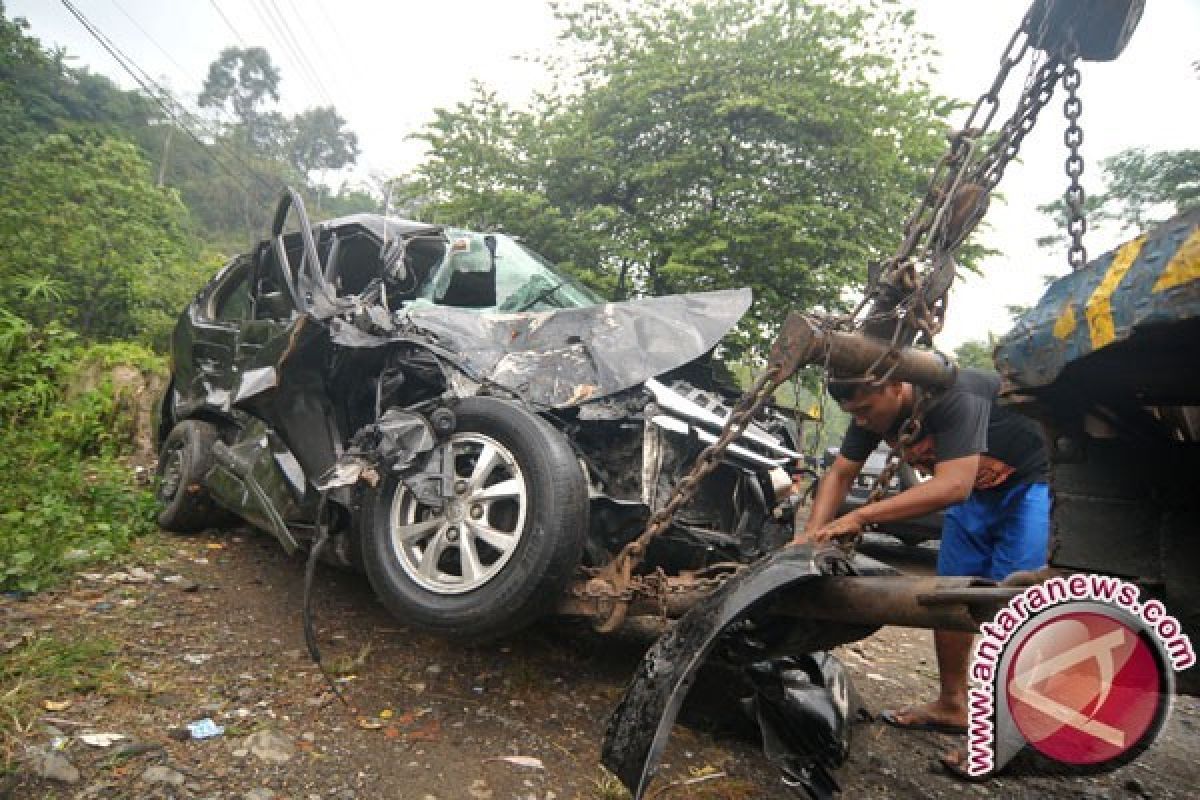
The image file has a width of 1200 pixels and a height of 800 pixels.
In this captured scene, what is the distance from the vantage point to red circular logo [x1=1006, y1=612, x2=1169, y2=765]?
3.33 ft

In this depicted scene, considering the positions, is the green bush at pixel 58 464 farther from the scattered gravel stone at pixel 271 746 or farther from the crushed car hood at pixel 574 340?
the crushed car hood at pixel 574 340

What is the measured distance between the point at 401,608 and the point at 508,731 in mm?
571

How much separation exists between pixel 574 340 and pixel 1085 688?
2.16 meters

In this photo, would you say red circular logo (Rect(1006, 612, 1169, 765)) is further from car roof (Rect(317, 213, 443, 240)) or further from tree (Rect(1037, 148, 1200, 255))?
tree (Rect(1037, 148, 1200, 255))

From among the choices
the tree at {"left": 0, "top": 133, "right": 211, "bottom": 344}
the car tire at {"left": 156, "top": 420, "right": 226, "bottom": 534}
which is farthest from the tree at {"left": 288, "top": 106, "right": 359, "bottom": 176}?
the car tire at {"left": 156, "top": 420, "right": 226, "bottom": 534}

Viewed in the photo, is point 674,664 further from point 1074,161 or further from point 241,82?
point 241,82

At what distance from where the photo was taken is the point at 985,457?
259 cm

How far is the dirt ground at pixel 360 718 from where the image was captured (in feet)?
6.22

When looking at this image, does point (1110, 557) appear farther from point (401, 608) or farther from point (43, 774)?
point (43, 774)

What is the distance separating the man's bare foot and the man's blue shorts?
0.55 metres

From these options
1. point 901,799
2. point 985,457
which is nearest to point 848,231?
point 985,457

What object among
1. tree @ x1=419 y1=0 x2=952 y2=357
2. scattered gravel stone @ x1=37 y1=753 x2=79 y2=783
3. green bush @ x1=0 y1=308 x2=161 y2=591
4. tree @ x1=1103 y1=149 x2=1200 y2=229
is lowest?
scattered gravel stone @ x1=37 y1=753 x2=79 y2=783

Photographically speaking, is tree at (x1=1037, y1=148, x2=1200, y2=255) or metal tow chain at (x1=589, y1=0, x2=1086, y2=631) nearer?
metal tow chain at (x1=589, y1=0, x2=1086, y2=631)

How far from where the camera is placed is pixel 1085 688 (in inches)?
41.2
